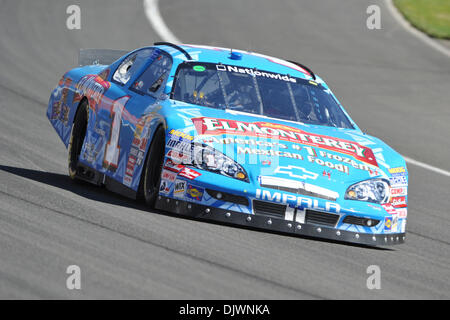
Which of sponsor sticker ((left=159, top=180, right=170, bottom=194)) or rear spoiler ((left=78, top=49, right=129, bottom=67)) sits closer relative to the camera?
sponsor sticker ((left=159, top=180, right=170, bottom=194))

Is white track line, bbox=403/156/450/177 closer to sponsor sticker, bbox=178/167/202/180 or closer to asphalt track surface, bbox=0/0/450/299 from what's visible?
asphalt track surface, bbox=0/0/450/299

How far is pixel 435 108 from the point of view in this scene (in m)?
16.9

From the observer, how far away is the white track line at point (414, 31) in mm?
22095

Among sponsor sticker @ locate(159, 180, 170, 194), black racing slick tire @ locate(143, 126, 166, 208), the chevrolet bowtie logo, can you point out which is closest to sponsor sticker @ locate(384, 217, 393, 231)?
the chevrolet bowtie logo

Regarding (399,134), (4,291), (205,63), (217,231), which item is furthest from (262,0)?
(4,291)

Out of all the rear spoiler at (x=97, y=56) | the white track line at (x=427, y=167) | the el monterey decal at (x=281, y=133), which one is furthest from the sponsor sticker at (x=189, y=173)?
the white track line at (x=427, y=167)

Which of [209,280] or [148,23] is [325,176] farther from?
[148,23]

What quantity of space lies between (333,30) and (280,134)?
16.7m

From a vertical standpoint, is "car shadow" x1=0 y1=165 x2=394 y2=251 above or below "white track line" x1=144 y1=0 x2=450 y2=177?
below

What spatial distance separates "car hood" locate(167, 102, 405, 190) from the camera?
24.0 feet

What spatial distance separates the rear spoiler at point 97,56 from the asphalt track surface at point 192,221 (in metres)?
1.06

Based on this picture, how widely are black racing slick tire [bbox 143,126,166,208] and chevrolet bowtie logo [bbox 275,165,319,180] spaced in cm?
94

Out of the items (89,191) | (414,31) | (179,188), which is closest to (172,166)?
(179,188)

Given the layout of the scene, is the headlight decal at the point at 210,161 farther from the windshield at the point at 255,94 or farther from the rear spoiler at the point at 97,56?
the rear spoiler at the point at 97,56
